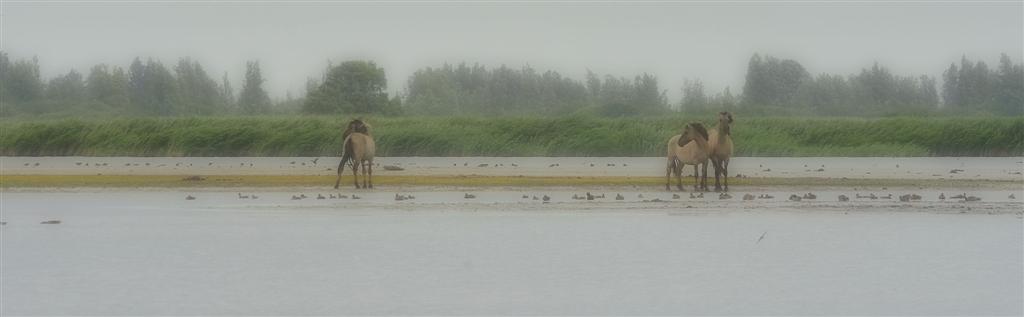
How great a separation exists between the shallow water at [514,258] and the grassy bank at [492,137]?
810 inches

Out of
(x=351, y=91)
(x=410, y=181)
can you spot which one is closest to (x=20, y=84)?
(x=351, y=91)

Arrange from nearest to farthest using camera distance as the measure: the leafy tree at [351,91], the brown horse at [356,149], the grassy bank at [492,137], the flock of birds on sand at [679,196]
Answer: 1. the flock of birds on sand at [679,196]
2. the brown horse at [356,149]
3. the grassy bank at [492,137]
4. the leafy tree at [351,91]

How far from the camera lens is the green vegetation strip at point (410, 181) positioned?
26.9 m

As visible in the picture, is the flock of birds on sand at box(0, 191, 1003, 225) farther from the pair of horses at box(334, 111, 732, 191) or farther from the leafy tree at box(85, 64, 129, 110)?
the leafy tree at box(85, 64, 129, 110)

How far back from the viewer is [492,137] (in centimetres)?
4381

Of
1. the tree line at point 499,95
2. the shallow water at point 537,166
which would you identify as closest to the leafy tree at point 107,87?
the tree line at point 499,95

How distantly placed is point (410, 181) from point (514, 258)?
13122 millimetres

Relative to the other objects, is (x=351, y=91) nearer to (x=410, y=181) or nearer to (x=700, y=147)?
(x=410, y=181)

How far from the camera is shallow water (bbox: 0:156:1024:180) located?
102ft

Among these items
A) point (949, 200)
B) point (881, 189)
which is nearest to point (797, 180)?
point (881, 189)

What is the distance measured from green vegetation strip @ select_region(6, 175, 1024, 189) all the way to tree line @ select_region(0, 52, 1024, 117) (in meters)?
22.5

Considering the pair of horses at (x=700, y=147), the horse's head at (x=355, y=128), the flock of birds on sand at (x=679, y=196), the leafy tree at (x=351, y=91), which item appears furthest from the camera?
the leafy tree at (x=351, y=91)

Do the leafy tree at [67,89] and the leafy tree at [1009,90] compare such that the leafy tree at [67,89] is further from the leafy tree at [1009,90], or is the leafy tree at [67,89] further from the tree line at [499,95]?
the leafy tree at [1009,90]

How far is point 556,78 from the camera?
205 ft
